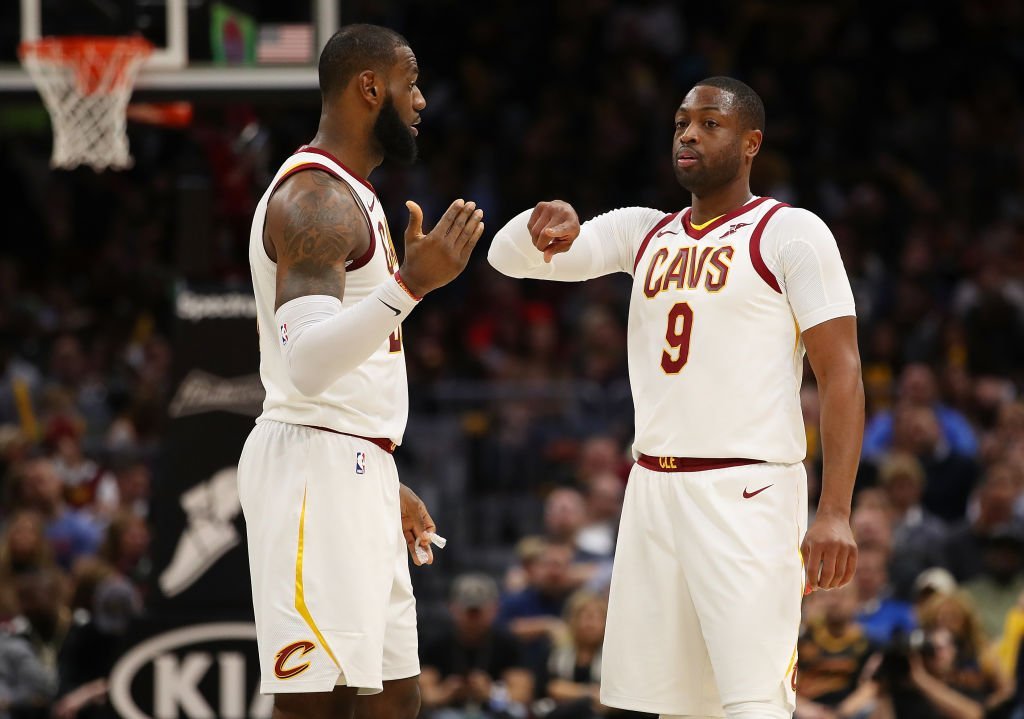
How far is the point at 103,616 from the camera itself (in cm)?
997

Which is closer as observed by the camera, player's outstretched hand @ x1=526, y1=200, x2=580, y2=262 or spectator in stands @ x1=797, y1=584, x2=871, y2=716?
player's outstretched hand @ x1=526, y1=200, x2=580, y2=262

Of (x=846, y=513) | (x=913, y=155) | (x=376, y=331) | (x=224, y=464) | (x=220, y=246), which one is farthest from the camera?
(x=913, y=155)

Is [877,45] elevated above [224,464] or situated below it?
above

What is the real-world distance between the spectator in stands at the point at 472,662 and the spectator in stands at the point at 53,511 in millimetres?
3293

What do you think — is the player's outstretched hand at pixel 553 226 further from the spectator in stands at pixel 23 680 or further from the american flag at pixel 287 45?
the spectator in stands at pixel 23 680

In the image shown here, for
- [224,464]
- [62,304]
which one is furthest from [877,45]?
[224,464]

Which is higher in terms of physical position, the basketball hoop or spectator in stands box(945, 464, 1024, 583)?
the basketball hoop

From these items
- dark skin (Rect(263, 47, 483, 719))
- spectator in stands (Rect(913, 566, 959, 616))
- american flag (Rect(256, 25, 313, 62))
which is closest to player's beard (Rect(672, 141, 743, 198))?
dark skin (Rect(263, 47, 483, 719))

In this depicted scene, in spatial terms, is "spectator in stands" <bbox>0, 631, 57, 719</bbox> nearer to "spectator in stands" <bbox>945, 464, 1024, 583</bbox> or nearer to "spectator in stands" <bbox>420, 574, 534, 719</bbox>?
"spectator in stands" <bbox>420, 574, 534, 719</bbox>

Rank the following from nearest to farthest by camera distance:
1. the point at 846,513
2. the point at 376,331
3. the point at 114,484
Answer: the point at 376,331
the point at 846,513
the point at 114,484

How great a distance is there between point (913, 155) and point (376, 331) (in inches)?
477

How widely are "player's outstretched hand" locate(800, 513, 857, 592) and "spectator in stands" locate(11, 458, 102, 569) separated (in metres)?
7.83

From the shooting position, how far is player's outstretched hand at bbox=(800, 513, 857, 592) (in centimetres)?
514

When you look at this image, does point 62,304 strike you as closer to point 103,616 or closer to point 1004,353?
point 103,616
